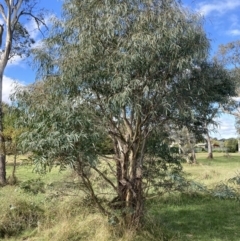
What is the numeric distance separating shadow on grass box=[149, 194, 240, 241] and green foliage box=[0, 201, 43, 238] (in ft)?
7.57

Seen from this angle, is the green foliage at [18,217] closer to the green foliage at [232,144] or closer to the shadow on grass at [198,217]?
the shadow on grass at [198,217]

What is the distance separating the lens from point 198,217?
800 cm

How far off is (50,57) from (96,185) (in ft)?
10.8

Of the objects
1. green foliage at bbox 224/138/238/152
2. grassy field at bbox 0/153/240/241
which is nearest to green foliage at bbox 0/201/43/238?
grassy field at bbox 0/153/240/241

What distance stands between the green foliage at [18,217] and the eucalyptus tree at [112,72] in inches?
78.1

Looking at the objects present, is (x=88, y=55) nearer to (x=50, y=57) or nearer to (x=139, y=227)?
(x=50, y=57)

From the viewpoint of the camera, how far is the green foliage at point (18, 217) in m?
6.04

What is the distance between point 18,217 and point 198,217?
4131 mm

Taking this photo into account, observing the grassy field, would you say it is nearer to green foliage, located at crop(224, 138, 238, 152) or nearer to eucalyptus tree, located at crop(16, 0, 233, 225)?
eucalyptus tree, located at crop(16, 0, 233, 225)

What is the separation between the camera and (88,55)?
15.2ft

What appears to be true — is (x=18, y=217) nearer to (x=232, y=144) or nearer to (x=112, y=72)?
(x=112, y=72)

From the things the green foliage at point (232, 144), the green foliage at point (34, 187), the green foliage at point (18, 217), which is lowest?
the green foliage at point (18, 217)

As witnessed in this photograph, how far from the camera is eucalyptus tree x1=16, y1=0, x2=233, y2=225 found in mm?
4438

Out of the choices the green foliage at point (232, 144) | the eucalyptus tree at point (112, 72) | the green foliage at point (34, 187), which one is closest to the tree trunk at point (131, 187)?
the eucalyptus tree at point (112, 72)
